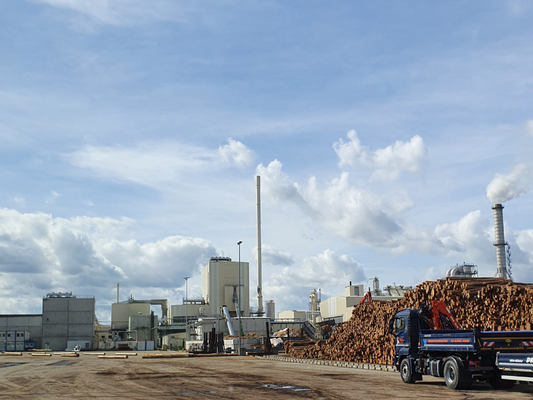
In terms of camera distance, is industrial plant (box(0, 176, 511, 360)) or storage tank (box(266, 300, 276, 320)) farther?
storage tank (box(266, 300, 276, 320))

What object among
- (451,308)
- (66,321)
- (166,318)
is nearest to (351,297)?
(166,318)

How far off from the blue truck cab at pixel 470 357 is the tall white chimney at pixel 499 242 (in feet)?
142

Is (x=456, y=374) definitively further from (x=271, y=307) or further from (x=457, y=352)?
(x=271, y=307)

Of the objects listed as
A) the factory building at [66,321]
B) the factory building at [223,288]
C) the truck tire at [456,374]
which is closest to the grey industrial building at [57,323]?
the factory building at [66,321]

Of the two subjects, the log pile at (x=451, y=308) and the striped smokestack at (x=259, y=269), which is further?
the striped smokestack at (x=259, y=269)

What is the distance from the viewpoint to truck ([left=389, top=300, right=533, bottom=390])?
593 inches

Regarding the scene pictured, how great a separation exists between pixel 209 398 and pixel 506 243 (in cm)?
5340

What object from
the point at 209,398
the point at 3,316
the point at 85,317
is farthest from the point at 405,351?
the point at 3,316

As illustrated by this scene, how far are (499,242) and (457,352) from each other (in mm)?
46018

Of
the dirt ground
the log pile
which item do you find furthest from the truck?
the log pile

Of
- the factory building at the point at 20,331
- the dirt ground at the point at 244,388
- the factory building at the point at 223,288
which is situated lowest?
the factory building at the point at 20,331

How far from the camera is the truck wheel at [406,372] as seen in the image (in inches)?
717

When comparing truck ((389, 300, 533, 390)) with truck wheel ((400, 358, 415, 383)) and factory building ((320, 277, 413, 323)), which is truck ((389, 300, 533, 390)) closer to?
truck wheel ((400, 358, 415, 383))

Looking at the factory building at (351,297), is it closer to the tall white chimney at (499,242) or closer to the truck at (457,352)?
the tall white chimney at (499,242)
